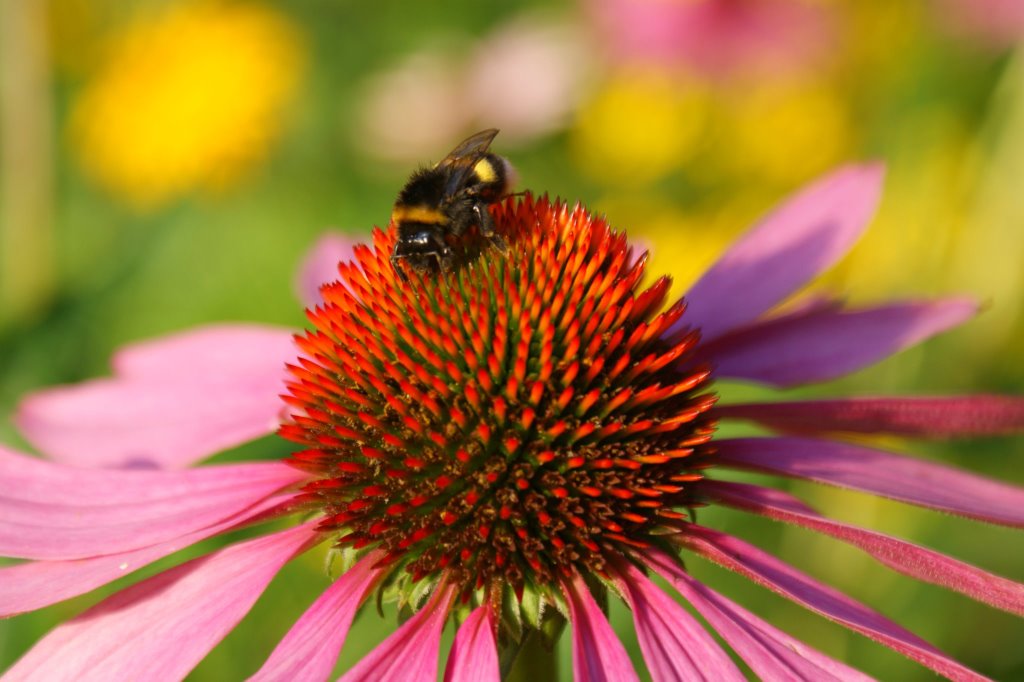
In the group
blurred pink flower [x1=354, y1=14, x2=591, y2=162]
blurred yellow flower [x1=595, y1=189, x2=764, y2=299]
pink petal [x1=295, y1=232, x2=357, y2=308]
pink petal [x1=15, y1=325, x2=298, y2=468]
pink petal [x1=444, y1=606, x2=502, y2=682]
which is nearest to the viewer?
pink petal [x1=444, y1=606, x2=502, y2=682]

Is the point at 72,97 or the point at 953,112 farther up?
the point at 72,97

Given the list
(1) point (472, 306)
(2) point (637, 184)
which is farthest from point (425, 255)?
(2) point (637, 184)

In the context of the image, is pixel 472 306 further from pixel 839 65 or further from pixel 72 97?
pixel 72 97

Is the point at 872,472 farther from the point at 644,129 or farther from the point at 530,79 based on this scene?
the point at 530,79

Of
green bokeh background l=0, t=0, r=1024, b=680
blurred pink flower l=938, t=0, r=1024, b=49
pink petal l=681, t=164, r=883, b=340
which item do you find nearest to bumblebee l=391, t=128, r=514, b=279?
pink petal l=681, t=164, r=883, b=340

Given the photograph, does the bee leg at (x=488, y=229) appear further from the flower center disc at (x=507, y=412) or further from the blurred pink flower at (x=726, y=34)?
the blurred pink flower at (x=726, y=34)

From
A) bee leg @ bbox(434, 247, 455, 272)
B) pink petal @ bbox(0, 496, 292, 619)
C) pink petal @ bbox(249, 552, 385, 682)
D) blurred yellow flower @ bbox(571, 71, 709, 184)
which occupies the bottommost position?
pink petal @ bbox(249, 552, 385, 682)

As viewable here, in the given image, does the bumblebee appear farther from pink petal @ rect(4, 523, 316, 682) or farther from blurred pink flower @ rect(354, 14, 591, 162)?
blurred pink flower @ rect(354, 14, 591, 162)
